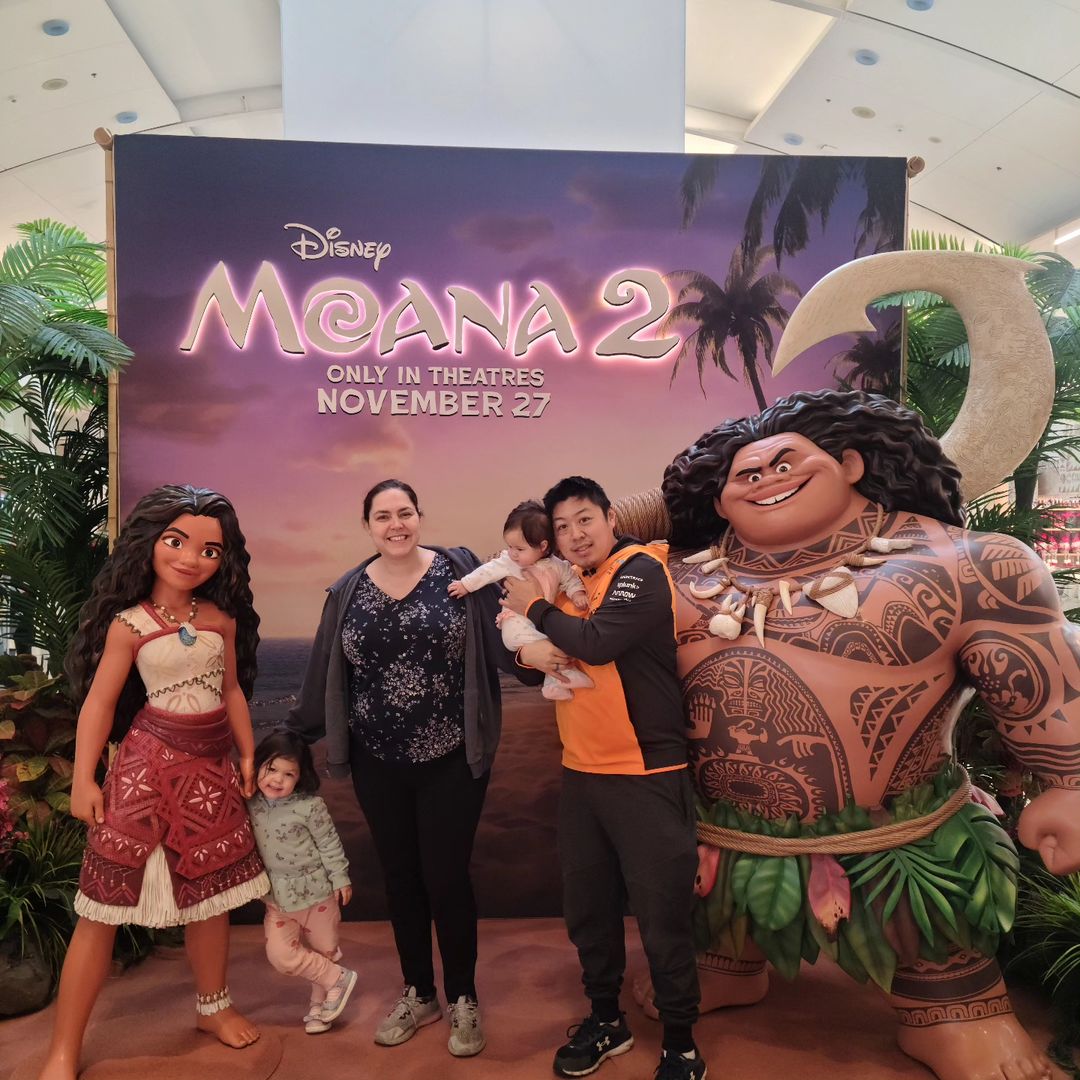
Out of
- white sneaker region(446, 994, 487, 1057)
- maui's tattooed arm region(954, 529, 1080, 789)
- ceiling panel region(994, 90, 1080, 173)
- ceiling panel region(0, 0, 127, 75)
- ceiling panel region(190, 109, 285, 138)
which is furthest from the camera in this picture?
ceiling panel region(190, 109, 285, 138)

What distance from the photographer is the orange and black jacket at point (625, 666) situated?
7.04 ft

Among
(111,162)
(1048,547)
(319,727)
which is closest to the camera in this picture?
(319,727)

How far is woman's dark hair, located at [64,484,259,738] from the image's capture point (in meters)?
2.42

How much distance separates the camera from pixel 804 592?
228 cm

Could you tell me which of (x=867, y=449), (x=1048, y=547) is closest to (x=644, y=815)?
(x=867, y=449)

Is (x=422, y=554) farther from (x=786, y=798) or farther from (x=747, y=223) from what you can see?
(x=747, y=223)

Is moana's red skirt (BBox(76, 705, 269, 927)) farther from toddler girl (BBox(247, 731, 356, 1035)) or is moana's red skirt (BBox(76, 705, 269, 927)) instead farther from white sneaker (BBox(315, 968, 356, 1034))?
white sneaker (BBox(315, 968, 356, 1034))

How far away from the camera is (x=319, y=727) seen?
264cm

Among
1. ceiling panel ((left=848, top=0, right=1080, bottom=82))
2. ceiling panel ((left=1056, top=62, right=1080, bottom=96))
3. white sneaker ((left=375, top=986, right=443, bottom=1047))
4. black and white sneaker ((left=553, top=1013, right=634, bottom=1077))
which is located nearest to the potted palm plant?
white sneaker ((left=375, top=986, right=443, bottom=1047))

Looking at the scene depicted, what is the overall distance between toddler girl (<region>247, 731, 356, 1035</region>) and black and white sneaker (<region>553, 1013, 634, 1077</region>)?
699mm

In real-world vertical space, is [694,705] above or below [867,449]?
below

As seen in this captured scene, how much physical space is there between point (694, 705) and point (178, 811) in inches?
55.0

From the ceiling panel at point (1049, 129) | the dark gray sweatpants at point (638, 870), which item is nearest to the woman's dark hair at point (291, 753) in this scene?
the dark gray sweatpants at point (638, 870)

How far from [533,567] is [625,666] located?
0.35 m
